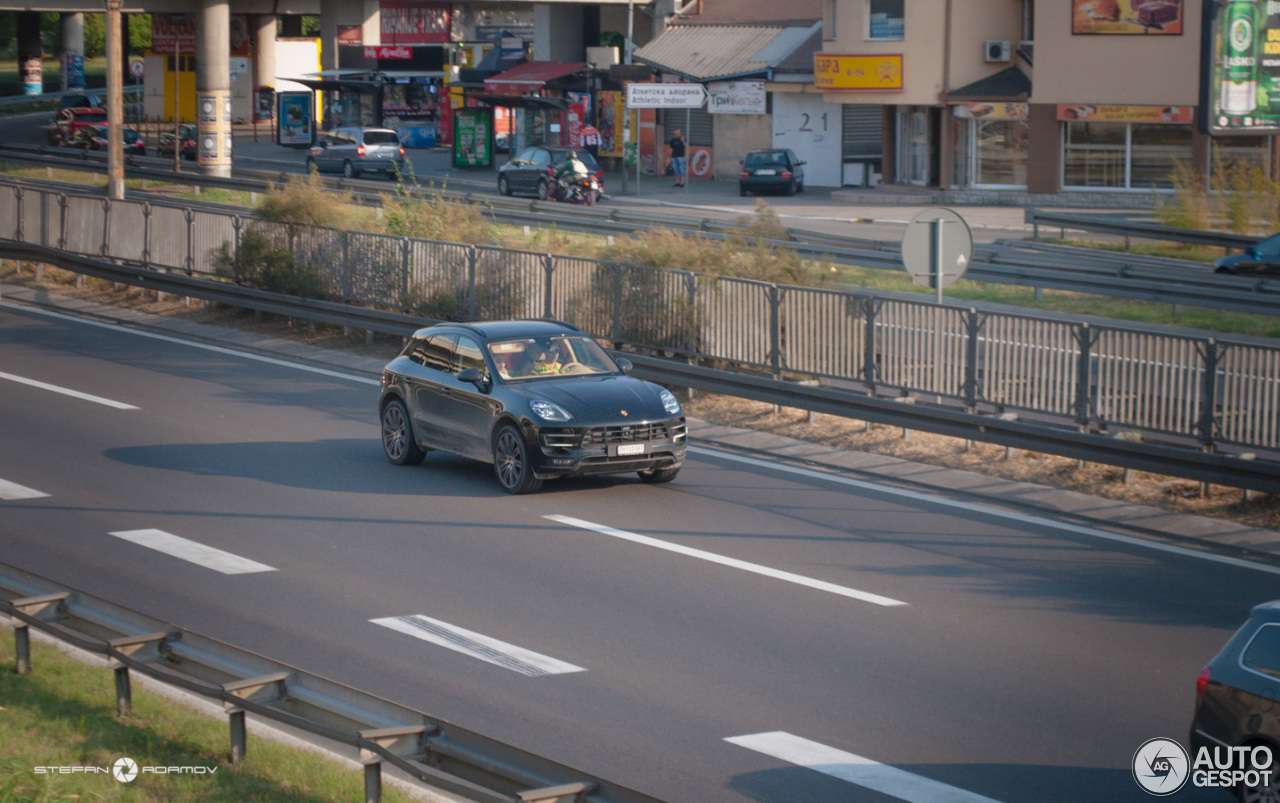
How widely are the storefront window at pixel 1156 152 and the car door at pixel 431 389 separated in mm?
33912

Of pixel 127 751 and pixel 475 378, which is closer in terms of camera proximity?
pixel 127 751

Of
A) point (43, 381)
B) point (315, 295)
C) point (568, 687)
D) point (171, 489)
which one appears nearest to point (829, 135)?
point (315, 295)

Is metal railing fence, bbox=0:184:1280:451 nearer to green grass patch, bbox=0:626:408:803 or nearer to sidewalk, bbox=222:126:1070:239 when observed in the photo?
green grass patch, bbox=0:626:408:803

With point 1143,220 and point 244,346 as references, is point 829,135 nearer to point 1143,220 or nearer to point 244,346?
point 1143,220

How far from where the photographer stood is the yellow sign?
47.9m

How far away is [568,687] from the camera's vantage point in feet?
27.6

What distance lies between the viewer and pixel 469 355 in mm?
14383

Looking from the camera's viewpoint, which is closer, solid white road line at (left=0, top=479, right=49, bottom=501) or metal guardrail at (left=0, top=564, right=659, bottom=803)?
metal guardrail at (left=0, top=564, right=659, bottom=803)

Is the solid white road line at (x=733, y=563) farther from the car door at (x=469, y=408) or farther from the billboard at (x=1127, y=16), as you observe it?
the billboard at (x=1127, y=16)

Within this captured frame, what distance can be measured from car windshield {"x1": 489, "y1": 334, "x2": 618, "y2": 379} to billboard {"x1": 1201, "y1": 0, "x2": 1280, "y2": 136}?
942 inches

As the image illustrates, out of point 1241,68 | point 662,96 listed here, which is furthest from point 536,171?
point 1241,68

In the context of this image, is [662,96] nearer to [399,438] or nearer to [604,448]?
[399,438]

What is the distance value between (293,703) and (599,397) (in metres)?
7.11

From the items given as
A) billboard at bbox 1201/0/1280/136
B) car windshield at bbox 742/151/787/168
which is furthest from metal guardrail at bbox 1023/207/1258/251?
car windshield at bbox 742/151/787/168
